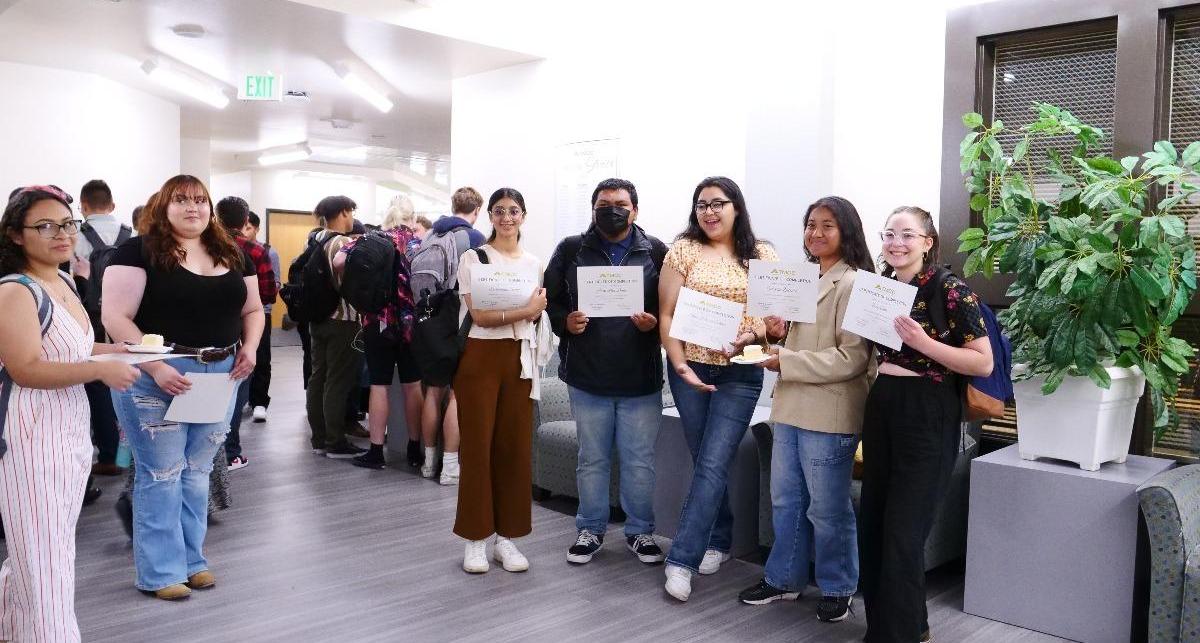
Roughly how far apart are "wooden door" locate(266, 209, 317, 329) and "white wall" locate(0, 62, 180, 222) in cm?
598

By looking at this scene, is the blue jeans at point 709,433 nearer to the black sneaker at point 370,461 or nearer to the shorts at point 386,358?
the shorts at point 386,358

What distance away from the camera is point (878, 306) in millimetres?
2742

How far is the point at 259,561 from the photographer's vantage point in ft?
12.3

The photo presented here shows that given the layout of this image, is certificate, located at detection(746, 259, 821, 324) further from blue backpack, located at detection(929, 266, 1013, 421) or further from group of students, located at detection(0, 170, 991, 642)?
blue backpack, located at detection(929, 266, 1013, 421)

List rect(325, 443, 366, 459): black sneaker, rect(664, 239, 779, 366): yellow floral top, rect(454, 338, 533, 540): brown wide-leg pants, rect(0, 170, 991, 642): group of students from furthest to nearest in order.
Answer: rect(325, 443, 366, 459): black sneaker < rect(454, 338, 533, 540): brown wide-leg pants < rect(664, 239, 779, 366): yellow floral top < rect(0, 170, 991, 642): group of students

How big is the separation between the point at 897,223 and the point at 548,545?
6.81 feet

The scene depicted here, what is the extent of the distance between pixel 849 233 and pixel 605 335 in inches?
38.1

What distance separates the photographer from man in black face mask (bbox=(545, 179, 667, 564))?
3477 millimetres

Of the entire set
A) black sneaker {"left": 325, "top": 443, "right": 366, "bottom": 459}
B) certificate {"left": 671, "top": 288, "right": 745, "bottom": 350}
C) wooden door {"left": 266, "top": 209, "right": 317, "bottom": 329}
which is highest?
wooden door {"left": 266, "top": 209, "right": 317, "bottom": 329}

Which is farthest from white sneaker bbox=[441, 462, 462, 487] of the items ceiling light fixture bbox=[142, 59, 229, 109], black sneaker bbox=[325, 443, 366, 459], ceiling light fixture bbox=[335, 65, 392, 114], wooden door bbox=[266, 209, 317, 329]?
Result: wooden door bbox=[266, 209, 317, 329]

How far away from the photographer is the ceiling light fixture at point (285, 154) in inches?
489

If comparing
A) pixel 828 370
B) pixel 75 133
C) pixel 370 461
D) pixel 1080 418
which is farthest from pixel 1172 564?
pixel 75 133

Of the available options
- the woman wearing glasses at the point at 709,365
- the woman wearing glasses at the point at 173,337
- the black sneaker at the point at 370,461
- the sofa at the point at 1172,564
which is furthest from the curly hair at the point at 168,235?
the sofa at the point at 1172,564

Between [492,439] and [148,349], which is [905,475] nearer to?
[492,439]
